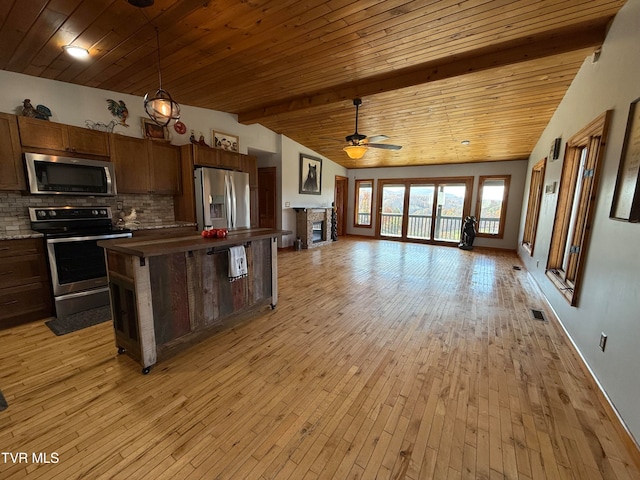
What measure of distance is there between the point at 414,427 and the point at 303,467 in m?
0.71

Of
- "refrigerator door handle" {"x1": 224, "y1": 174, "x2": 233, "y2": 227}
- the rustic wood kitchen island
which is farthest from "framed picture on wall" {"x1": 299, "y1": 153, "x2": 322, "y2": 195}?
the rustic wood kitchen island

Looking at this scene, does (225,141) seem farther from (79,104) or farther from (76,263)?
(76,263)

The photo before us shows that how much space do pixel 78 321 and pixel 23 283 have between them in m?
0.66

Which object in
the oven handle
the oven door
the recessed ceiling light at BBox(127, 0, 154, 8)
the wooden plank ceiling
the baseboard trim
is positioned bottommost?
the baseboard trim

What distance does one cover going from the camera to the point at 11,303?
272 centimetres

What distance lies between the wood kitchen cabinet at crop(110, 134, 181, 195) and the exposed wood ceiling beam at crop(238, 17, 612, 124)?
7.78 feet

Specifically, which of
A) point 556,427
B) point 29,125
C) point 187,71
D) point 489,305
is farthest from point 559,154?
point 29,125

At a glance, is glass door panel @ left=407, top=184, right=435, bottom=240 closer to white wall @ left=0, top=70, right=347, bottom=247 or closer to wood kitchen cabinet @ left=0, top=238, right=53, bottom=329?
white wall @ left=0, top=70, right=347, bottom=247

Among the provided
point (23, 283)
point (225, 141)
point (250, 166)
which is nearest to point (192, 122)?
point (225, 141)

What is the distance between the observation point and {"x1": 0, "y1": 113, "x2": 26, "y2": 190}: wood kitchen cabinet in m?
2.74

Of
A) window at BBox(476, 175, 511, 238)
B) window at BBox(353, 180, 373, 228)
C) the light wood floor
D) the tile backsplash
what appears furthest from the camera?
window at BBox(353, 180, 373, 228)

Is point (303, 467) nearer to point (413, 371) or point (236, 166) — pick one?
point (413, 371)

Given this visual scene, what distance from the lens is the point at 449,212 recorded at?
8.16 m

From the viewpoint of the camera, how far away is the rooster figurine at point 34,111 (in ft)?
9.96
